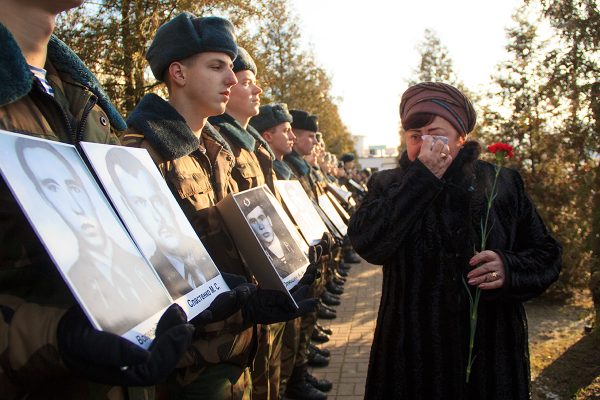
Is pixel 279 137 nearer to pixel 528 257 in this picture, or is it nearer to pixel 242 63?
pixel 242 63

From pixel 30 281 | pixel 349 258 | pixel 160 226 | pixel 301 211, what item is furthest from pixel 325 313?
pixel 30 281

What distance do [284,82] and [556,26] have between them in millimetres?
12705

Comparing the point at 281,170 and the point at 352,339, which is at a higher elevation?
the point at 281,170

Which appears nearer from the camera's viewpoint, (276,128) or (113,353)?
(113,353)

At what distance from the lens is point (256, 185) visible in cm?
309

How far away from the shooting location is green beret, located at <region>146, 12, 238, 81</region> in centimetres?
252

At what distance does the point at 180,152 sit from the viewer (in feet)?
7.34

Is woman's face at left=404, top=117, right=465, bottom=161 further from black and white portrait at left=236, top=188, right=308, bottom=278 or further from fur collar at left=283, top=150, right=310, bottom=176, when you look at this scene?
fur collar at left=283, top=150, right=310, bottom=176

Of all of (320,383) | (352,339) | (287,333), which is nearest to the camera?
(287,333)

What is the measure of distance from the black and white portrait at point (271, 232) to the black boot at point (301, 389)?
2.21 meters

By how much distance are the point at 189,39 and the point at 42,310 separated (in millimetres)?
1687

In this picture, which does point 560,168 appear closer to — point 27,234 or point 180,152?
point 180,152

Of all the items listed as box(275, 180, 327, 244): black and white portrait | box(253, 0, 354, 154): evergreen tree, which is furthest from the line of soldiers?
box(253, 0, 354, 154): evergreen tree

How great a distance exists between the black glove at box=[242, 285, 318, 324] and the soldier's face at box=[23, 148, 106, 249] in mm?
756
